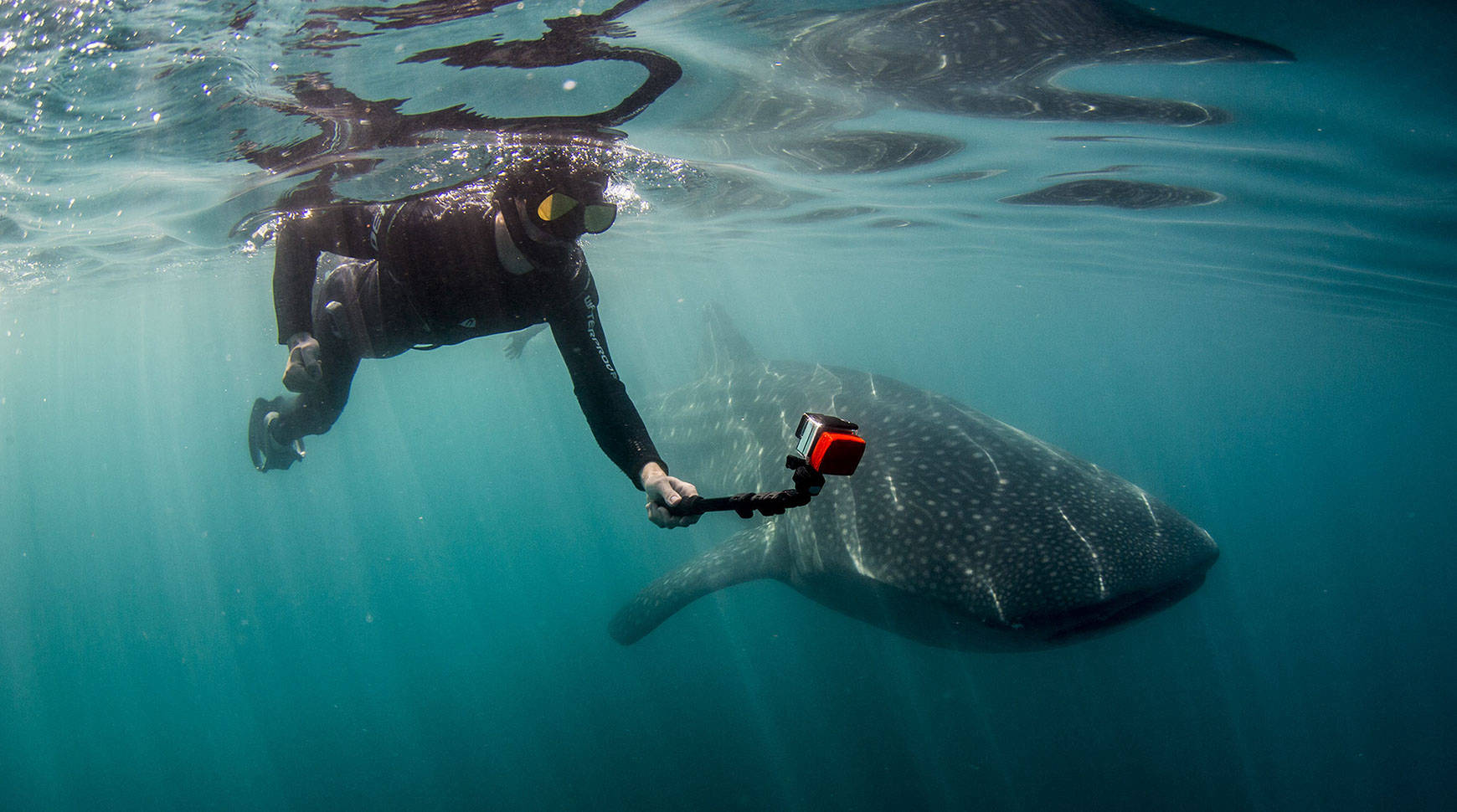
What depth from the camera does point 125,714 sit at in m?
18.8

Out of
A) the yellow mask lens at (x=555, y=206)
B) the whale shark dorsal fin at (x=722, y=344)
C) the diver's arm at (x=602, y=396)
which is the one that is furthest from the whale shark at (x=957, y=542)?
the whale shark dorsal fin at (x=722, y=344)

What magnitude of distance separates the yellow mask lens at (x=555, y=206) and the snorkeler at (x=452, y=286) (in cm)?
11

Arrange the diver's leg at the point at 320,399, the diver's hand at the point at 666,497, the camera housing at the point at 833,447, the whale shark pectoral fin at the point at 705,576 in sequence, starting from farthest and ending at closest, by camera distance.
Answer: the whale shark pectoral fin at the point at 705,576
the diver's leg at the point at 320,399
the diver's hand at the point at 666,497
the camera housing at the point at 833,447

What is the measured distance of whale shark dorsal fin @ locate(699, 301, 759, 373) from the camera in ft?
40.2

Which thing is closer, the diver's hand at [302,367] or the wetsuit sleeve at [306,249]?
the diver's hand at [302,367]

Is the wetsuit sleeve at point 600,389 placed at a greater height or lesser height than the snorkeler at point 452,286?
lesser

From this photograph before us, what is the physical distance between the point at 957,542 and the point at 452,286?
142 inches

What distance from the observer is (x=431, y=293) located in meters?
3.78

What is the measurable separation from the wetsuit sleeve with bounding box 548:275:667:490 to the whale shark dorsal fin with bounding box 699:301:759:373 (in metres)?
7.98

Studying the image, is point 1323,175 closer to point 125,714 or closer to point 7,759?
point 125,714

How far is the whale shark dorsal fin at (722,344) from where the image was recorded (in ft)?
40.2

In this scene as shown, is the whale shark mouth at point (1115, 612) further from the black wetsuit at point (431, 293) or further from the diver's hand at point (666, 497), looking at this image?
the black wetsuit at point (431, 293)

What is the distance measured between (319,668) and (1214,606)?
1072 inches

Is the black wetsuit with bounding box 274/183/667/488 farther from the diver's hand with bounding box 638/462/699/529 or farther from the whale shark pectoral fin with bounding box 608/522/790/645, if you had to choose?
the whale shark pectoral fin with bounding box 608/522/790/645
